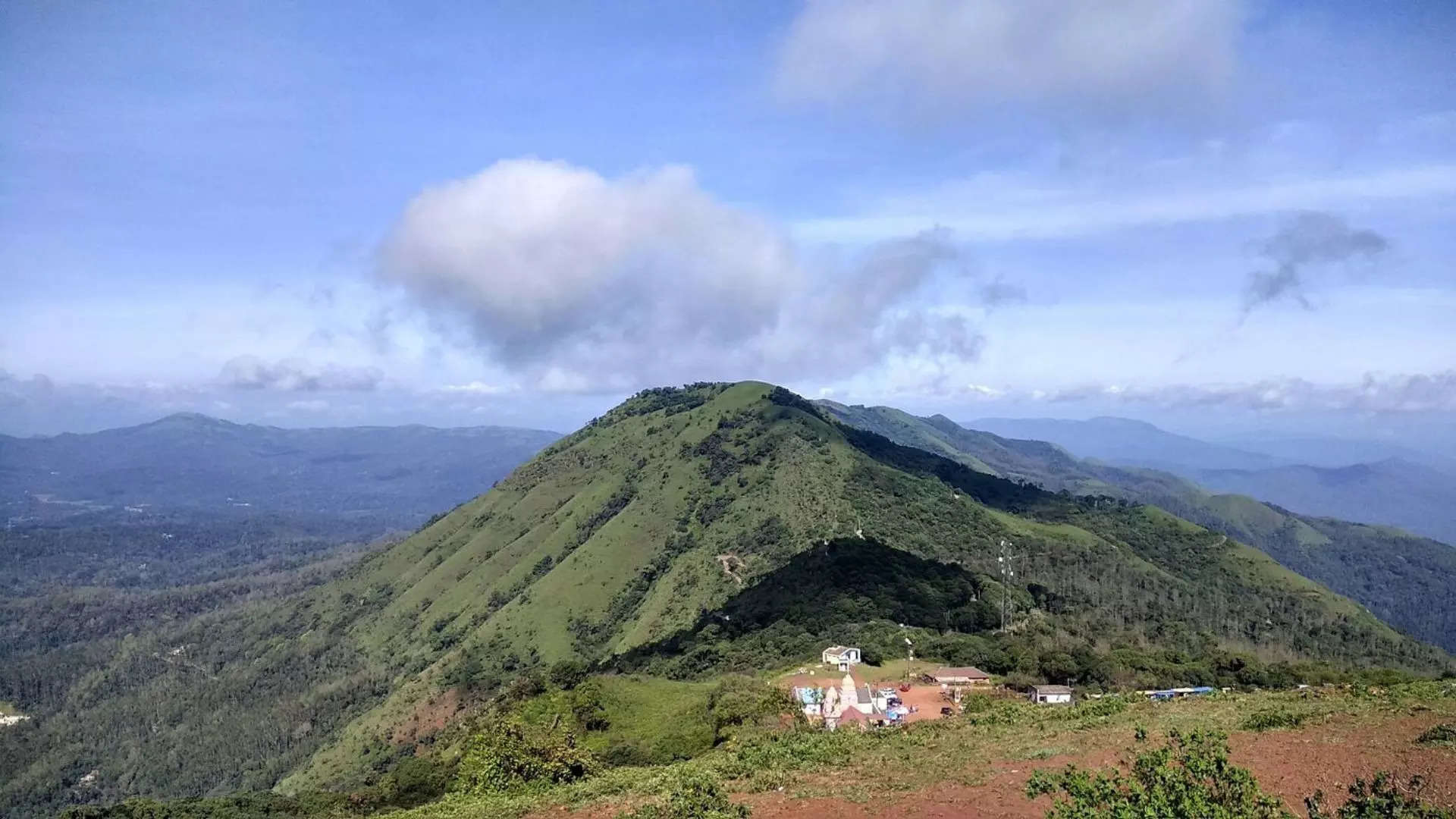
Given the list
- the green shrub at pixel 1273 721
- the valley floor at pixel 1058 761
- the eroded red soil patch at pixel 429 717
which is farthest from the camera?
the eroded red soil patch at pixel 429 717

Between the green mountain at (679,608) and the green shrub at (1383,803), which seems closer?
the green shrub at (1383,803)

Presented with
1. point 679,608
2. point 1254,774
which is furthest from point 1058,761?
point 679,608

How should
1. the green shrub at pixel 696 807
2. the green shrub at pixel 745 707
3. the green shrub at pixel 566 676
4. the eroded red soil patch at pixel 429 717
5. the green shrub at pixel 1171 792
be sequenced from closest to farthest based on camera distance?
the green shrub at pixel 1171 792 < the green shrub at pixel 696 807 < the green shrub at pixel 745 707 < the green shrub at pixel 566 676 < the eroded red soil patch at pixel 429 717

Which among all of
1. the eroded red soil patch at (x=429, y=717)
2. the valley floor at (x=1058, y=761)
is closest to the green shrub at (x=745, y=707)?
the valley floor at (x=1058, y=761)

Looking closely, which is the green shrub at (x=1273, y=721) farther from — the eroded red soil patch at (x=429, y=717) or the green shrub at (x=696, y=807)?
the eroded red soil patch at (x=429, y=717)

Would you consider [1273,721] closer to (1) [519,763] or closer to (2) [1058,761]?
(2) [1058,761]
